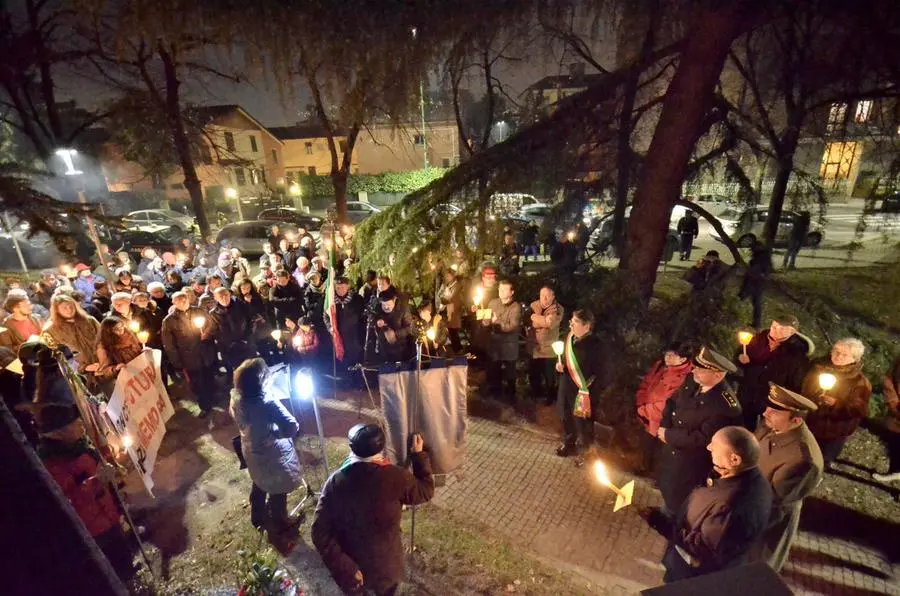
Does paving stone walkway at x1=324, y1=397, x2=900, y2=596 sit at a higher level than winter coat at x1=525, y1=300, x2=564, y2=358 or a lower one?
lower

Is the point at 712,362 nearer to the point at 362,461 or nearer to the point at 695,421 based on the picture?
the point at 695,421

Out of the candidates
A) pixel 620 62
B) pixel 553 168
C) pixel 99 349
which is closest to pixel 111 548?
pixel 99 349

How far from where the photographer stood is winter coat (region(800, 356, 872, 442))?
424 cm

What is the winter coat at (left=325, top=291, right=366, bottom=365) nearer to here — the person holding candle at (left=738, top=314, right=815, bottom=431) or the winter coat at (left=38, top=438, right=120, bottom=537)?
the winter coat at (left=38, top=438, right=120, bottom=537)

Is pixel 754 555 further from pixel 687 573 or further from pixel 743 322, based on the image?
pixel 743 322

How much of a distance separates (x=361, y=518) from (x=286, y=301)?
5700 millimetres

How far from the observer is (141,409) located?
16.3ft

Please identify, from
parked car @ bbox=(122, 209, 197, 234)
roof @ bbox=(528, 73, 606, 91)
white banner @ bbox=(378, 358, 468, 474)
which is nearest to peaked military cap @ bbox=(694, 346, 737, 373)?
white banner @ bbox=(378, 358, 468, 474)

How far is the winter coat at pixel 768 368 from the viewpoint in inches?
181

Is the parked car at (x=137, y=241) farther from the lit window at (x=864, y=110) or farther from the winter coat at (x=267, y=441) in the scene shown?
the lit window at (x=864, y=110)

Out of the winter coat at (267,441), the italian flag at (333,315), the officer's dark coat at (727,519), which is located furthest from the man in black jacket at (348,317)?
the officer's dark coat at (727,519)

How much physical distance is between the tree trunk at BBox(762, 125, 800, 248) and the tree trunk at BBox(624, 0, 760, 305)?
277 centimetres

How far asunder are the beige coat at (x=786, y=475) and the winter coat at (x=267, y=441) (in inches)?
153

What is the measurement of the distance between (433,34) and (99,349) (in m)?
5.64
